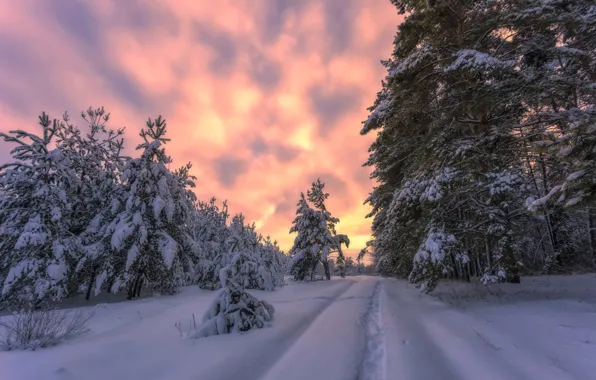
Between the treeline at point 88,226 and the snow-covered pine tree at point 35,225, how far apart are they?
3 centimetres

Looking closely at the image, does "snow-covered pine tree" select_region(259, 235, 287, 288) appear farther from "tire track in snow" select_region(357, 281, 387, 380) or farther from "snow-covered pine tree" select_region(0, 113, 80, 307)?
"snow-covered pine tree" select_region(0, 113, 80, 307)

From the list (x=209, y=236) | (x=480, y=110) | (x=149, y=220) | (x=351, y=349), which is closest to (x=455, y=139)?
(x=480, y=110)

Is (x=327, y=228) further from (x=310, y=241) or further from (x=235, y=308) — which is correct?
(x=235, y=308)

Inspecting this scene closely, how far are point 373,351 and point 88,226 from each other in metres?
14.7

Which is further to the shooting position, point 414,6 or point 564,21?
point 414,6

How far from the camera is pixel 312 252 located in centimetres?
2505

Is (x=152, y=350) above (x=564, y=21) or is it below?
below

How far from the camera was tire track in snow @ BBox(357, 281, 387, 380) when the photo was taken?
4.19m

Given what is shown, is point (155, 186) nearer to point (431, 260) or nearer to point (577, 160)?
point (431, 260)

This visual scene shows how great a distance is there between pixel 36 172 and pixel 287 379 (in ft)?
45.9

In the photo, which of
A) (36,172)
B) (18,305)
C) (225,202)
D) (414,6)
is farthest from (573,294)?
(225,202)

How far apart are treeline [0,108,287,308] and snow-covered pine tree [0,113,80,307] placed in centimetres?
3

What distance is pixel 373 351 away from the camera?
17.1 ft

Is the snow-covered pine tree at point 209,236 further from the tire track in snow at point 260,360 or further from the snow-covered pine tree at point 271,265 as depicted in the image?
the tire track in snow at point 260,360
